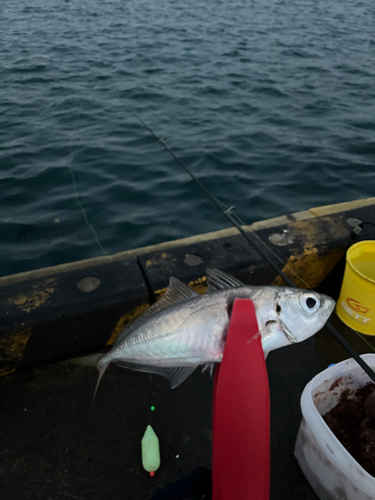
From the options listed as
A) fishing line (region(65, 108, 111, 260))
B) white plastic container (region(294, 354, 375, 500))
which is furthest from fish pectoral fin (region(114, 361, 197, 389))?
fishing line (region(65, 108, 111, 260))

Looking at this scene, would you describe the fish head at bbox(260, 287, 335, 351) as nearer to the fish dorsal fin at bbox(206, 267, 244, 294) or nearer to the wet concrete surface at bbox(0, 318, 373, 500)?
the fish dorsal fin at bbox(206, 267, 244, 294)

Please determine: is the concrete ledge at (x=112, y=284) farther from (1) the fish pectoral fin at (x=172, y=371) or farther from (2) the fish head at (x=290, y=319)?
(2) the fish head at (x=290, y=319)

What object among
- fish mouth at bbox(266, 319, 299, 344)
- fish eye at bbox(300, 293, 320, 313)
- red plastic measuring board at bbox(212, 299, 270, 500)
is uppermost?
fish eye at bbox(300, 293, 320, 313)

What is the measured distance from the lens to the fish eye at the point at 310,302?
1.66 meters

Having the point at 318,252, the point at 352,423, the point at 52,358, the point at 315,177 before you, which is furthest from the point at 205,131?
the point at 352,423

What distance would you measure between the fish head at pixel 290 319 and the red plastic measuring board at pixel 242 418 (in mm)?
105

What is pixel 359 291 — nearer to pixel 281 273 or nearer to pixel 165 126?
pixel 281 273

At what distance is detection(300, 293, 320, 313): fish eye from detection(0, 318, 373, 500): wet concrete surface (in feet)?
4.38

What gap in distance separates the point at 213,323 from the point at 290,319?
327 mm

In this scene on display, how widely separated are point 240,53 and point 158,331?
11281 mm

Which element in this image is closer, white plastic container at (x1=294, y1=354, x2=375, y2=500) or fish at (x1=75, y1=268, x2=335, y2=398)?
fish at (x1=75, y1=268, x2=335, y2=398)

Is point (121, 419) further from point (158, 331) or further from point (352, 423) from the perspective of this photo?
point (352, 423)

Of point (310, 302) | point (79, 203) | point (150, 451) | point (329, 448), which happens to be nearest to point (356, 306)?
point (329, 448)

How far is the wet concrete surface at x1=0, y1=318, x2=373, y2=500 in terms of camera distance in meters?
2.32
